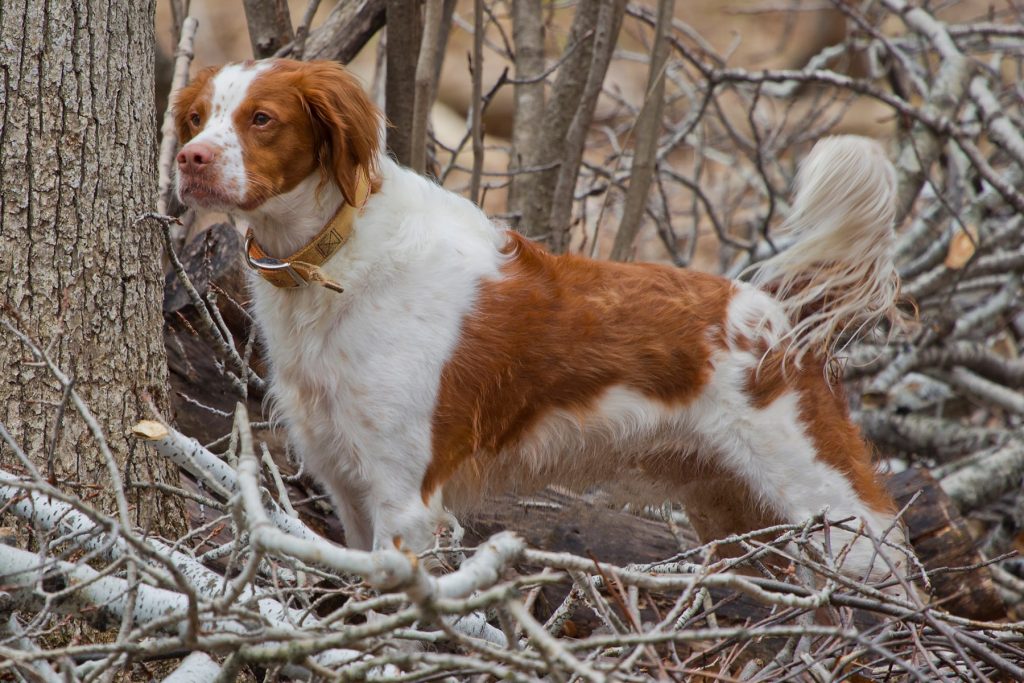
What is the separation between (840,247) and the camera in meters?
3.51

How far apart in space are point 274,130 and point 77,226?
0.57 metres

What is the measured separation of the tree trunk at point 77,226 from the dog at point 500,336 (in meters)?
0.20

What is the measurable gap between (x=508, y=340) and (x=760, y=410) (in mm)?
850

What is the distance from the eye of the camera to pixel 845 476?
11.4 feet

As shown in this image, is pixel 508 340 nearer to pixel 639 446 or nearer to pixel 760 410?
pixel 639 446

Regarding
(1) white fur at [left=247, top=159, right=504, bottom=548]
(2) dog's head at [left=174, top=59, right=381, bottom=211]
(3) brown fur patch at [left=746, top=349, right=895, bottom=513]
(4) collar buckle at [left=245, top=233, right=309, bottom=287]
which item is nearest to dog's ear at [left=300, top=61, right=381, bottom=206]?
(2) dog's head at [left=174, top=59, right=381, bottom=211]

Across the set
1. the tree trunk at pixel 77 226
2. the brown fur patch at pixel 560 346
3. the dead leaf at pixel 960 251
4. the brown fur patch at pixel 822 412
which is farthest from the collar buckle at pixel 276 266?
the dead leaf at pixel 960 251

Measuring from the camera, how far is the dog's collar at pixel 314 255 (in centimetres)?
302

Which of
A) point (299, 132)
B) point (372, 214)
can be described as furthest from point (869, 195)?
point (299, 132)

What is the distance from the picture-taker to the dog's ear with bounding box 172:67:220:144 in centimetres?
303

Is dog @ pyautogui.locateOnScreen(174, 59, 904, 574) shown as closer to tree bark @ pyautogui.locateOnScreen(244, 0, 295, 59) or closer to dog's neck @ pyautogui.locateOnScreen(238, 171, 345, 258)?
dog's neck @ pyautogui.locateOnScreen(238, 171, 345, 258)

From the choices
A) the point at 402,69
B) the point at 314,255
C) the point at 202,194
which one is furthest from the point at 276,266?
the point at 402,69

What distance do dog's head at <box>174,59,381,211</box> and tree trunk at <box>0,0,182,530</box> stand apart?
189 millimetres

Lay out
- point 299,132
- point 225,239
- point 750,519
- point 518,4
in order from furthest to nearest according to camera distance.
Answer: point 518,4 < point 225,239 < point 750,519 < point 299,132
